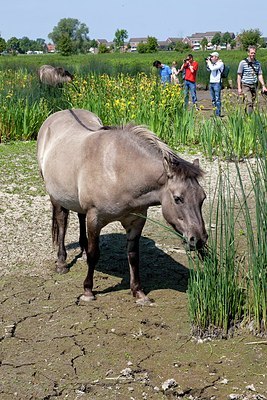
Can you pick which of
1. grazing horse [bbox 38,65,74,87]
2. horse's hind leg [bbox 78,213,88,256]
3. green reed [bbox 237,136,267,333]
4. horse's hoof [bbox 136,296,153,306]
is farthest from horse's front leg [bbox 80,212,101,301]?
grazing horse [bbox 38,65,74,87]

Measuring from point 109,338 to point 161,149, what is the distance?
1324mm

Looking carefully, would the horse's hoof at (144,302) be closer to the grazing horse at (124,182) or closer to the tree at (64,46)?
the grazing horse at (124,182)

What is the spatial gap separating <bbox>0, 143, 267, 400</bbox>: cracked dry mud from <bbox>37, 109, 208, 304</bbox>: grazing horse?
34cm

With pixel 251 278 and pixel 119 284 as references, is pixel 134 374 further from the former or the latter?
pixel 119 284

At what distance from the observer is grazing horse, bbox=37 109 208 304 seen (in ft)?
13.8

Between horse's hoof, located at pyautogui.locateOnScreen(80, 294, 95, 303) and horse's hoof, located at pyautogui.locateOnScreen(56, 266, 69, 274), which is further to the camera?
horse's hoof, located at pyautogui.locateOnScreen(56, 266, 69, 274)

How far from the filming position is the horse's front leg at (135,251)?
4.82 meters

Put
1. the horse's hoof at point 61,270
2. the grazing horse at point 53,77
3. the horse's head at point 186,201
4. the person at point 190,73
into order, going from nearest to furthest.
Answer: the horse's head at point 186,201 → the horse's hoof at point 61,270 → the grazing horse at point 53,77 → the person at point 190,73

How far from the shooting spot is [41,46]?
511ft

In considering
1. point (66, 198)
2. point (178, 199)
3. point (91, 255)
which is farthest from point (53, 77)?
point (178, 199)

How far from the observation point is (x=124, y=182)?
4.48 metres

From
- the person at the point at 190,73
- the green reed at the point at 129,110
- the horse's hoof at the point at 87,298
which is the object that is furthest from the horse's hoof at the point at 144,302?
the person at the point at 190,73

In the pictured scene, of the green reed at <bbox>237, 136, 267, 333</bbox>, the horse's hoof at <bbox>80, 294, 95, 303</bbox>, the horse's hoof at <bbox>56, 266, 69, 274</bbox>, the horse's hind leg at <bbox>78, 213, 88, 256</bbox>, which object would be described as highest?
the green reed at <bbox>237, 136, 267, 333</bbox>

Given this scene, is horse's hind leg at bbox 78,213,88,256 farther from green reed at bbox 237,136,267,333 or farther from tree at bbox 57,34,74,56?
tree at bbox 57,34,74,56
